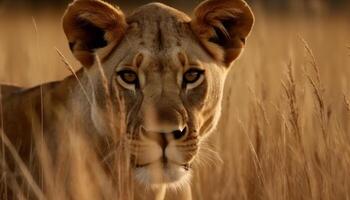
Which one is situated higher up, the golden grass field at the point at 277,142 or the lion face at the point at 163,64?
the lion face at the point at 163,64

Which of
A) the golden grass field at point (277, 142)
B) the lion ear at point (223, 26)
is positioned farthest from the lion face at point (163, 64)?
the golden grass field at point (277, 142)

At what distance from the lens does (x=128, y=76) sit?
204 inches

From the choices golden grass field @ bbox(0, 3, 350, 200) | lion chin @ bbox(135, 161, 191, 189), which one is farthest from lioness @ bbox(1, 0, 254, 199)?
golden grass field @ bbox(0, 3, 350, 200)

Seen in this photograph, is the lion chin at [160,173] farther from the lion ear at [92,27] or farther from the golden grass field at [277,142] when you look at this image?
the lion ear at [92,27]

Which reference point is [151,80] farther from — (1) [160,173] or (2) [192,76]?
(1) [160,173]

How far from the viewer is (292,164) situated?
5.59 meters

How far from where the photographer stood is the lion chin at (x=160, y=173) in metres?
4.85

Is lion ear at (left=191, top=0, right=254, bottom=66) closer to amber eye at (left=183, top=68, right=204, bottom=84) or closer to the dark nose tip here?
amber eye at (left=183, top=68, right=204, bottom=84)

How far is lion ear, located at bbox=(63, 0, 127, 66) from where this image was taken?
5.38m

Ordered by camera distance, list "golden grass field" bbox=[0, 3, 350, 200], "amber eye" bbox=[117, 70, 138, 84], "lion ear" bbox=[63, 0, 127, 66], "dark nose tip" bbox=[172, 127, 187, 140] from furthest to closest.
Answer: "lion ear" bbox=[63, 0, 127, 66]
"amber eye" bbox=[117, 70, 138, 84]
"golden grass field" bbox=[0, 3, 350, 200]
"dark nose tip" bbox=[172, 127, 187, 140]

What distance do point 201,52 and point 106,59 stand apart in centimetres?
47

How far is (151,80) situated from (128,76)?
140mm

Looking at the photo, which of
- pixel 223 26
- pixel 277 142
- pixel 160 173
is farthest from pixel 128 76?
pixel 277 142

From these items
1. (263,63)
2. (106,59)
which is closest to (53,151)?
(106,59)
